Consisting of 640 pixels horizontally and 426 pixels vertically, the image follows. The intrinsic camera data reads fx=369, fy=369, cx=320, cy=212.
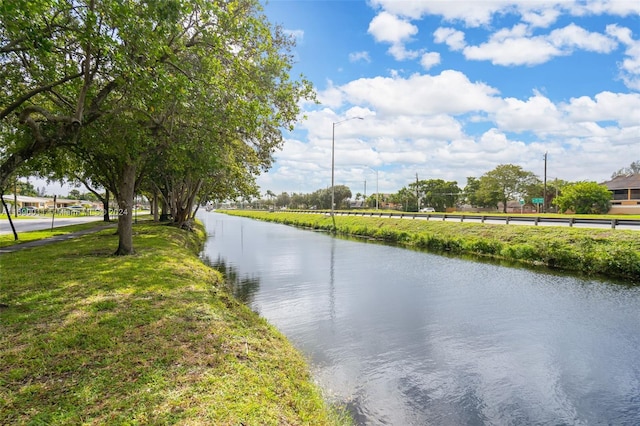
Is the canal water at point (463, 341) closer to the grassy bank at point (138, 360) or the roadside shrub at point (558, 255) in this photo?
the grassy bank at point (138, 360)

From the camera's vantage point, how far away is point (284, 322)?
11.0m

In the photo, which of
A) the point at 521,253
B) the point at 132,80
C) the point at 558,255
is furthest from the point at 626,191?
the point at 132,80

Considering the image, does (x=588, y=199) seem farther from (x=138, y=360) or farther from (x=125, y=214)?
(x=138, y=360)

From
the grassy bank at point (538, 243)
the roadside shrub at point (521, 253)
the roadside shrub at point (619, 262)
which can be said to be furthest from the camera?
the roadside shrub at point (521, 253)

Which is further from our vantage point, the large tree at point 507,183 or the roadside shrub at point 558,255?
the large tree at point 507,183

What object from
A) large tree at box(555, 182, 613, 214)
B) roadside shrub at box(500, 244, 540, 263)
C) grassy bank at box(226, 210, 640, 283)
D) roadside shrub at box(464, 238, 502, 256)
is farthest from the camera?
large tree at box(555, 182, 613, 214)

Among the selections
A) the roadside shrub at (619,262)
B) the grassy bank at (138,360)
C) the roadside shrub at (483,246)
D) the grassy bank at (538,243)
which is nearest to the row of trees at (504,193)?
the grassy bank at (538,243)

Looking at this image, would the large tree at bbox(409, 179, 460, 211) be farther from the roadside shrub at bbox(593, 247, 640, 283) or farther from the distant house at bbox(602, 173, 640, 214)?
the roadside shrub at bbox(593, 247, 640, 283)

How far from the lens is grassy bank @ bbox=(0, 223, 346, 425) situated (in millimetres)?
4191

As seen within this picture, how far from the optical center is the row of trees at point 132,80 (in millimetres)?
7145

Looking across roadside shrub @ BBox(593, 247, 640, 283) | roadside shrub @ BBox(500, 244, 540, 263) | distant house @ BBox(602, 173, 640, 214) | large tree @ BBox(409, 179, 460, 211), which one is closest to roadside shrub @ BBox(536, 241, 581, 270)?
roadside shrub @ BBox(500, 244, 540, 263)

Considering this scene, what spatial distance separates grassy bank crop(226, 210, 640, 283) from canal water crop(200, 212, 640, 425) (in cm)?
221

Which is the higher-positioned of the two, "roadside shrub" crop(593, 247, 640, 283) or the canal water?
"roadside shrub" crop(593, 247, 640, 283)

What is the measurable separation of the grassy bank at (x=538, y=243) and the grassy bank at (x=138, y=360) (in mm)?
17699
